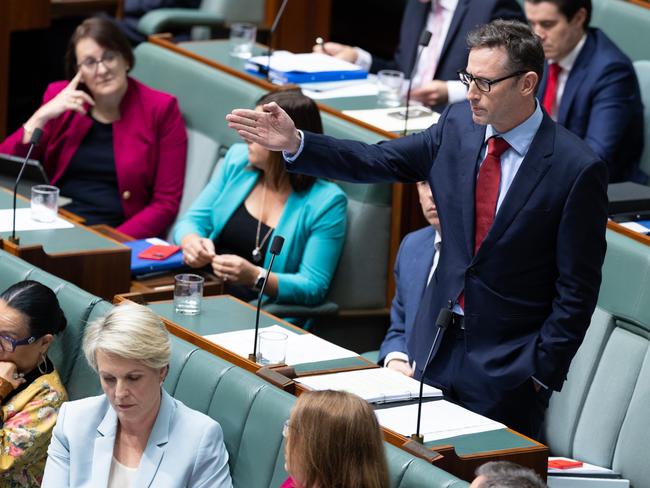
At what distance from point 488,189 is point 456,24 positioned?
1751 mm

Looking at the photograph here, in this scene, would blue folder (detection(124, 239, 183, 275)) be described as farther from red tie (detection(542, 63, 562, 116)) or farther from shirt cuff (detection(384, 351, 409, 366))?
red tie (detection(542, 63, 562, 116))

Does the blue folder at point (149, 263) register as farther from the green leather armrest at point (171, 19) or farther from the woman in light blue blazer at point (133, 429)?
the green leather armrest at point (171, 19)

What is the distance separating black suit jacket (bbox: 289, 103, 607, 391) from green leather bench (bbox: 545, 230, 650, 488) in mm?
456

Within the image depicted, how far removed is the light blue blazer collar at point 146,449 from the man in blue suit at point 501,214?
1.70ft

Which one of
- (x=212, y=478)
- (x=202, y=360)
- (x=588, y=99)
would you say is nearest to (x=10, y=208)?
(x=202, y=360)

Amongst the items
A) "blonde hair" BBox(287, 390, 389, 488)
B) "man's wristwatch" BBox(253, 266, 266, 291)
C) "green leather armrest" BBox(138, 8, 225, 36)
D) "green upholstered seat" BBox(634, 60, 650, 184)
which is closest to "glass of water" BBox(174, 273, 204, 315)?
"man's wristwatch" BBox(253, 266, 266, 291)

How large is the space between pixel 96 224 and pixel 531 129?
210cm

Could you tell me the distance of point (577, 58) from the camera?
159 inches

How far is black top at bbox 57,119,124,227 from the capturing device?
437 centimetres

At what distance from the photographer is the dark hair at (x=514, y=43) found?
2.56 m

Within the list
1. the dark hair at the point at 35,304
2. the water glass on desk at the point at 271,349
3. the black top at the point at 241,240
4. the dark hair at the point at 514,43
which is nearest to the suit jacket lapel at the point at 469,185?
the dark hair at the point at 514,43

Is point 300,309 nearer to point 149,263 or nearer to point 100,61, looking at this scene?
point 149,263

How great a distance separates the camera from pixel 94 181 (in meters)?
4.39

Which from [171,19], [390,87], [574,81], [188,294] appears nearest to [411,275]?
[188,294]
